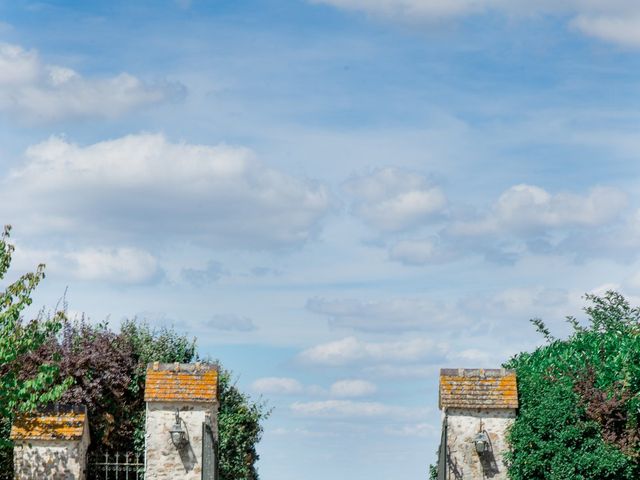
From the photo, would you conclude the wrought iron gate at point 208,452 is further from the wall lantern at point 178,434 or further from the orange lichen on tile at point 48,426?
the orange lichen on tile at point 48,426

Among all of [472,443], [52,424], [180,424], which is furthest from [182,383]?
[472,443]

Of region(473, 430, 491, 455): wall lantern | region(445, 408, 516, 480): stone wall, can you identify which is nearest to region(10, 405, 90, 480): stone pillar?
region(445, 408, 516, 480): stone wall

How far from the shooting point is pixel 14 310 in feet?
78.7

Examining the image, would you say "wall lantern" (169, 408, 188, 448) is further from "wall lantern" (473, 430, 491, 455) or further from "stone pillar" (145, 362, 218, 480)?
"wall lantern" (473, 430, 491, 455)

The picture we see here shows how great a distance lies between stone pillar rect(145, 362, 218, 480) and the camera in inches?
952

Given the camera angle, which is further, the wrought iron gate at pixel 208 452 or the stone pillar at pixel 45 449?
the stone pillar at pixel 45 449

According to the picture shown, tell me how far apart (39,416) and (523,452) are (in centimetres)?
1050

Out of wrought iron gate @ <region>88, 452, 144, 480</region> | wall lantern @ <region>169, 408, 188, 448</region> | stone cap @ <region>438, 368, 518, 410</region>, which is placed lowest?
wrought iron gate @ <region>88, 452, 144, 480</region>

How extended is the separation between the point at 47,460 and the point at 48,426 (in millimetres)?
727

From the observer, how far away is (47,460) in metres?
24.5

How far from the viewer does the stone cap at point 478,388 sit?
24.6 metres

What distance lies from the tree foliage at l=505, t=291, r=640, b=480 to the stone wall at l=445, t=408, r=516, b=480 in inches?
11.3

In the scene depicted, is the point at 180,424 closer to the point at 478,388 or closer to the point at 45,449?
the point at 45,449

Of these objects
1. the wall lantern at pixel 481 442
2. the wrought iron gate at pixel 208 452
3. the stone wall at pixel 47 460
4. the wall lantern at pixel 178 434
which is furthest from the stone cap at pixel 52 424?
the wall lantern at pixel 481 442
